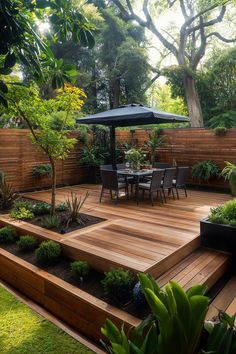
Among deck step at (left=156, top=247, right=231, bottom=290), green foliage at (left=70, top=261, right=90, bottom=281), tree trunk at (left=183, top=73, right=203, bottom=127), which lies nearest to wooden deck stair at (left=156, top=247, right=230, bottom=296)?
deck step at (left=156, top=247, right=231, bottom=290)

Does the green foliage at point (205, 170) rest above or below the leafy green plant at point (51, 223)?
above

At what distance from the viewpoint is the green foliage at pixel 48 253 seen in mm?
3416

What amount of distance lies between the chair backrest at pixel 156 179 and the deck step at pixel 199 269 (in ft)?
6.64

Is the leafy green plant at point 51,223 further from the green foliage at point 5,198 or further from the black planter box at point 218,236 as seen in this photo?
the black planter box at point 218,236

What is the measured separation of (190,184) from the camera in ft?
27.0

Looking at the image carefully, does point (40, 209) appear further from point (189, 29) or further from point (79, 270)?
point (189, 29)

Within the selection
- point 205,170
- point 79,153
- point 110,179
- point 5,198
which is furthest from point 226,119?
point 5,198

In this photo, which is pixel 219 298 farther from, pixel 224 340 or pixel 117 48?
pixel 117 48

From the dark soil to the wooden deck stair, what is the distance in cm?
43

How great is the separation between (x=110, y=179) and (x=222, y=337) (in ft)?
14.1

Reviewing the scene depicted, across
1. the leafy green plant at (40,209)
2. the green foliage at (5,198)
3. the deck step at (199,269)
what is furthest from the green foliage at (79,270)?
the green foliage at (5,198)

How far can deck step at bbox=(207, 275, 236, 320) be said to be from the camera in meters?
2.62

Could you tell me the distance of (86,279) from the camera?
3090mm

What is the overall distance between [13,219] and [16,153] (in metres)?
2.81
